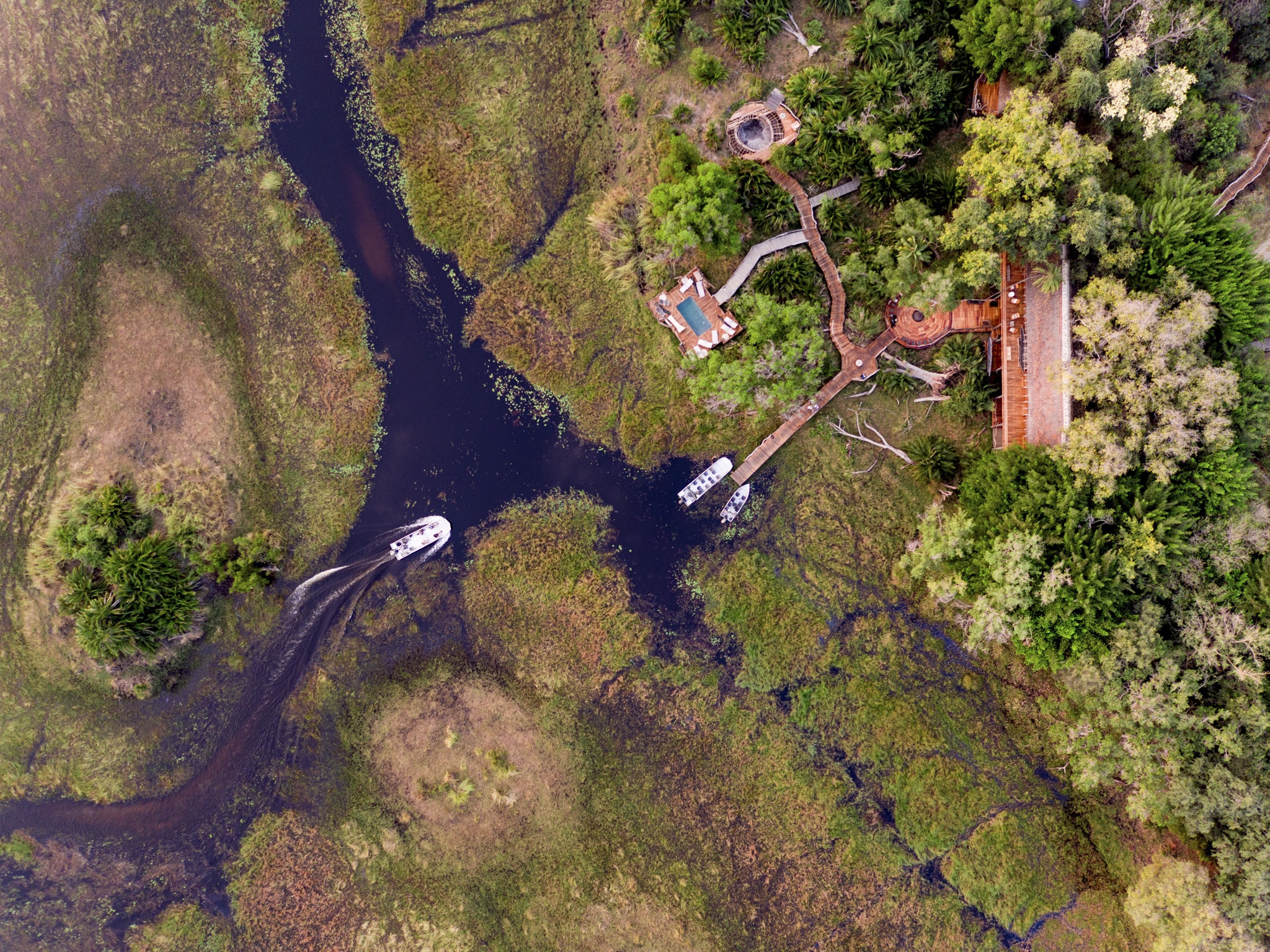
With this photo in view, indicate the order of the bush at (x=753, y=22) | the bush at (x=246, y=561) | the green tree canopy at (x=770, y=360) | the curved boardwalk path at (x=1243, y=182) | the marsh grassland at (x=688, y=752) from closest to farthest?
the curved boardwalk path at (x=1243, y=182) → the green tree canopy at (x=770, y=360) → the bush at (x=753, y=22) → the bush at (x=246, y=561) → the marsh grassland at (x=688, y=752)

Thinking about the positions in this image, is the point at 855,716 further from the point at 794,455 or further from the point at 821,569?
the point at 794,455

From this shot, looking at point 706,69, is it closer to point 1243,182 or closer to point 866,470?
point 866,470

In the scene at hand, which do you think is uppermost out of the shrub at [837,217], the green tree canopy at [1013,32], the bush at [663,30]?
the bush at [663,30]

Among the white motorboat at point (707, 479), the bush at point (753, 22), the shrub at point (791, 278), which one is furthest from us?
the white motorboat at point (707, 479)

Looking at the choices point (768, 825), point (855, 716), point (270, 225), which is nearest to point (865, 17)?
point (270, 225)

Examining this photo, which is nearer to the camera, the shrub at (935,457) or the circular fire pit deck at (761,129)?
the shrub at (935,457)

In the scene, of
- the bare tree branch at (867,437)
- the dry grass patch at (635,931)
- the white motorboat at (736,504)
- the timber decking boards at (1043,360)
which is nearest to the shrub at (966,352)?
the timber decking boards at (1043,360)

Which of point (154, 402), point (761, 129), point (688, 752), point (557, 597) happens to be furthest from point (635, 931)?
point (761, 129)

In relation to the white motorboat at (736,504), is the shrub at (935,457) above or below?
below

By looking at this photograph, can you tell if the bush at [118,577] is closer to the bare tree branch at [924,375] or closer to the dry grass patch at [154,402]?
the dry grass patch at [154,402]
